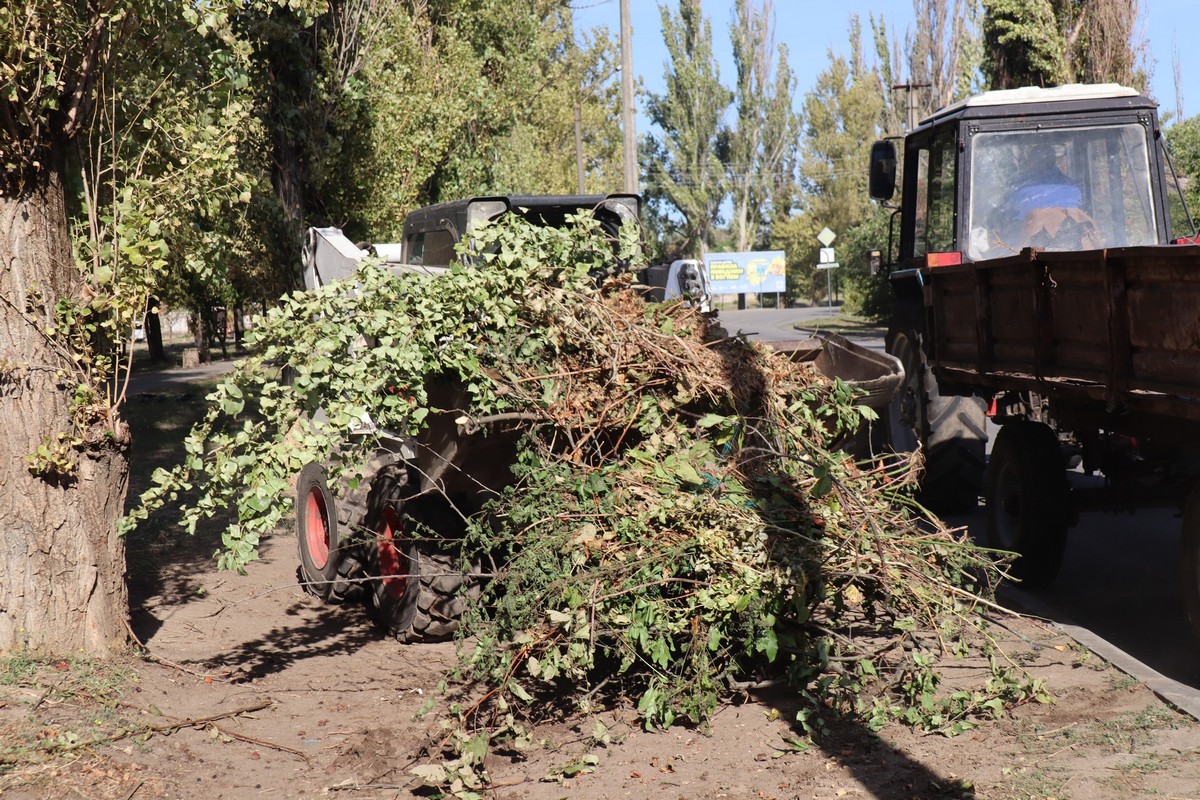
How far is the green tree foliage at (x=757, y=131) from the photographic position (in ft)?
188

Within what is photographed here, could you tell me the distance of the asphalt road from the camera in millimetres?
5238

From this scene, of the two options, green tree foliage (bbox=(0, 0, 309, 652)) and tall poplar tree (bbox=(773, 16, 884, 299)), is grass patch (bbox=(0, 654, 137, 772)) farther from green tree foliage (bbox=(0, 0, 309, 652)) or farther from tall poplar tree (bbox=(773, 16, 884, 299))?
tall poplar tree (bbox=(773, 16, 884, 299))

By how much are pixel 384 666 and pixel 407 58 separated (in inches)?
517

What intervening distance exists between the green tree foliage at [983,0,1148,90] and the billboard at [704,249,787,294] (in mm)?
36402

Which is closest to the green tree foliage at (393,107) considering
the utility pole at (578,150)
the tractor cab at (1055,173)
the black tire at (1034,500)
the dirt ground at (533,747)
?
the dirt ground at (533,747)

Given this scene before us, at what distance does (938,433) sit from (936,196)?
6.10 ft

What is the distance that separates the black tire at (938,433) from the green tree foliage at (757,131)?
2049 inches

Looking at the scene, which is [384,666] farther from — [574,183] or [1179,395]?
[574,183]

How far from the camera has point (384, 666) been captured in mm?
6047

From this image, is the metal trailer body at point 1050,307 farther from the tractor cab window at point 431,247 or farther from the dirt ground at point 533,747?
the tractor cab window at point 431,247

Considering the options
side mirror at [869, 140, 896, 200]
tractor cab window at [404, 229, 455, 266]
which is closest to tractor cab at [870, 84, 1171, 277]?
side mirror at [869, 140, 896, 200]

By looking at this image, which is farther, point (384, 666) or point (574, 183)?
point (574, 183)

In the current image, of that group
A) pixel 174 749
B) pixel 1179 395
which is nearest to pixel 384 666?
pixel 174 749

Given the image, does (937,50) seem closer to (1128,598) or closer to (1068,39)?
(1068,39)
